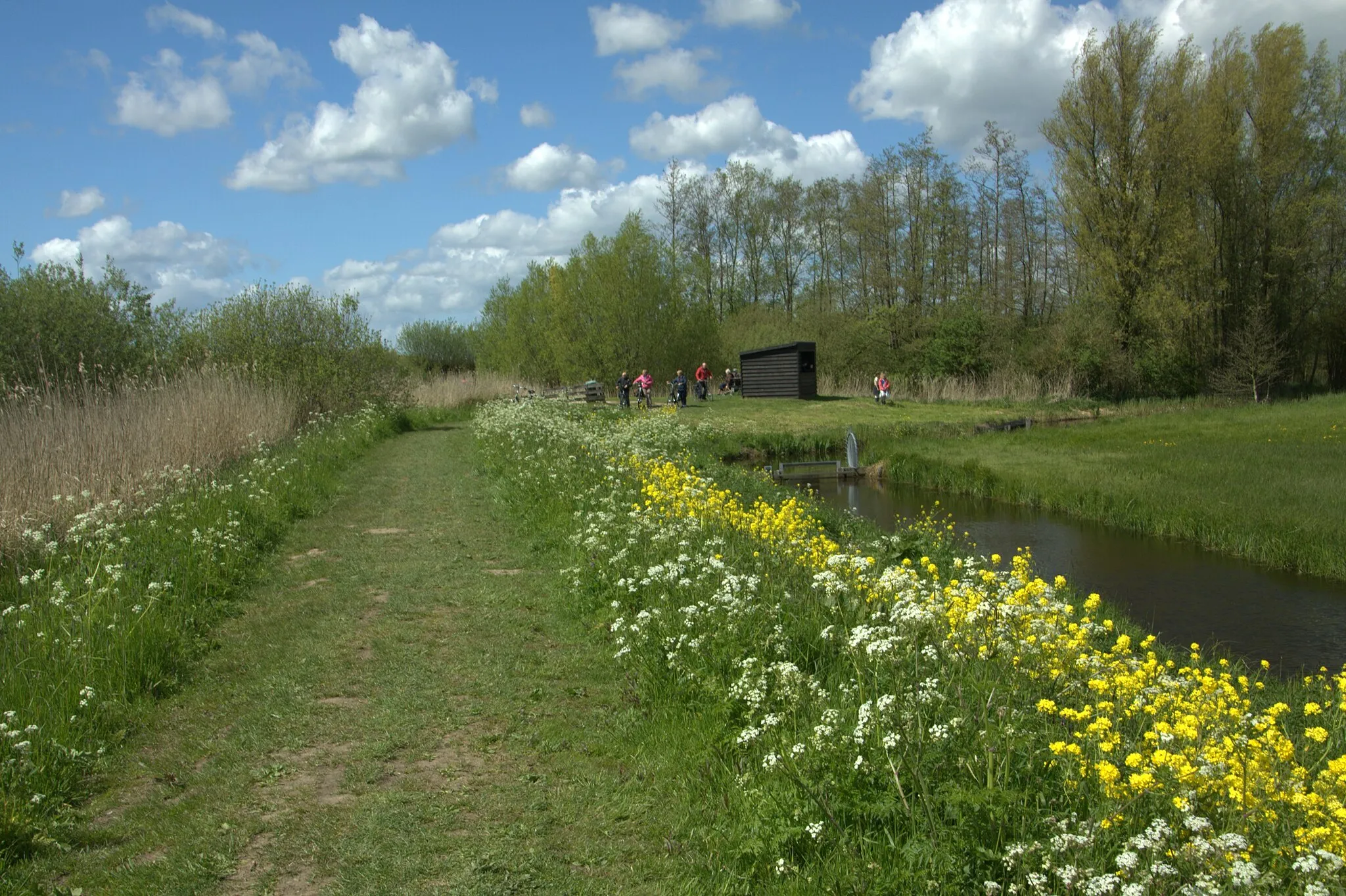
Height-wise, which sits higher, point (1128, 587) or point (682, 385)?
point (682, 385)

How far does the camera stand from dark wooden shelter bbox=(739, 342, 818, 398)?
131 feet

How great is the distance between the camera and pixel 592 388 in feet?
131

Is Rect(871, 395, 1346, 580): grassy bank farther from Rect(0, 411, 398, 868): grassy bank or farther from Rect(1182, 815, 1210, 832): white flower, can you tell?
Rect(0, 411, 398, 868): grassy bank

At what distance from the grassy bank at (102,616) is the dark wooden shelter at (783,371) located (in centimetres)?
2998

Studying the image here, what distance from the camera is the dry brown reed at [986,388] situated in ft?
137

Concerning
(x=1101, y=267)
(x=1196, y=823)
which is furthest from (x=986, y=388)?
(x=1196, y=823)

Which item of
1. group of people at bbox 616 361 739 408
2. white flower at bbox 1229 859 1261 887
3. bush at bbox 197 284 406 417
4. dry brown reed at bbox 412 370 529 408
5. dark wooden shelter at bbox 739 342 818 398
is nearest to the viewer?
white flower at bbox 1229 859 1261 887

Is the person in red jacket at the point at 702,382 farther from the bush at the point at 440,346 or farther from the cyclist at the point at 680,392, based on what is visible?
the bush at the point at 440,346

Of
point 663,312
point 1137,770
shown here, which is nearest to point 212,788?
point 1137,770

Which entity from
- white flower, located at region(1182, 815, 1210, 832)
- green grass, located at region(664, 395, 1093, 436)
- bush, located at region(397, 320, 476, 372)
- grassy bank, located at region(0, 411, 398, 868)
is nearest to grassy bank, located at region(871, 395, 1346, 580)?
green grass, located at region(664, 395, 1093, 436)

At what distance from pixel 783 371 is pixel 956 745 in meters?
37.2

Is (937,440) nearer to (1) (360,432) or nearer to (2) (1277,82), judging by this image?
(1) (360,432)

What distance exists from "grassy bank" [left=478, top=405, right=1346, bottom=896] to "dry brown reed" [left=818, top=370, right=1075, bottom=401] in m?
36.2

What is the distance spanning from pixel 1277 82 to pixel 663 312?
29.2 m
